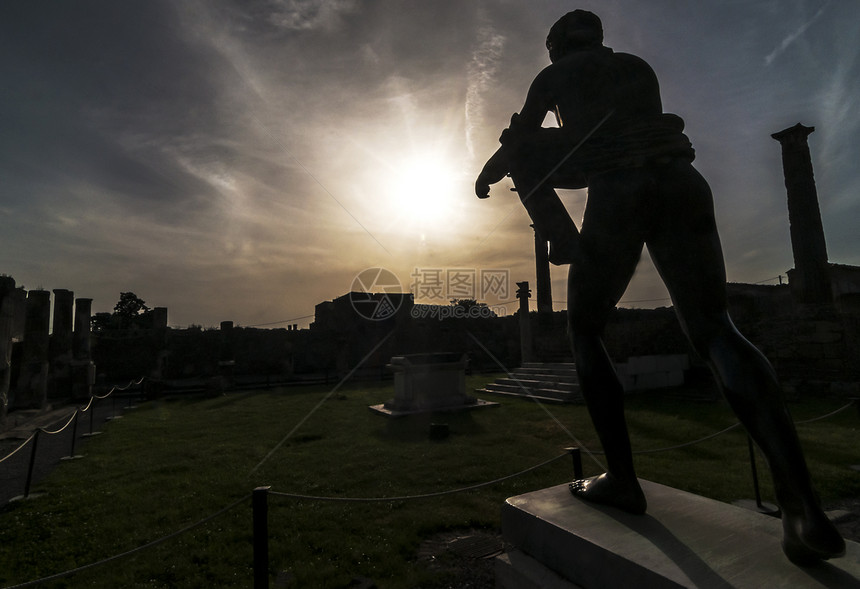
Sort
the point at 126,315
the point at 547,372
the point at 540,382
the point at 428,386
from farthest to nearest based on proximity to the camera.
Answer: the point at 126,315 → the point at 547,372 → the point at 540,382 → the point at 428,386

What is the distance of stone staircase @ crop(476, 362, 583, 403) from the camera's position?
1050cm

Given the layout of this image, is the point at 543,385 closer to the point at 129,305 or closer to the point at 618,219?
the point at 618,219

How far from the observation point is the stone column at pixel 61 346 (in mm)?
12234

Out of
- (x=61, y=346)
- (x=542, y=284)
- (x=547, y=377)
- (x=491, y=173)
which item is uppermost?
(x=542, y=284)

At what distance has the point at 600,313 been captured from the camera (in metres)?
1.86

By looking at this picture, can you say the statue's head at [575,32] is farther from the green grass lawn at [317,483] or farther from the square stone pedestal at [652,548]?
the green grass lawn at [317,483]

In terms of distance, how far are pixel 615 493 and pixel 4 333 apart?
1062 centimetres

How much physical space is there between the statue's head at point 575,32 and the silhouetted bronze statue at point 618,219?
14 millimetres

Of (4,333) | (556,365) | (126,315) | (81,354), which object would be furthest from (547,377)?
(126,315)

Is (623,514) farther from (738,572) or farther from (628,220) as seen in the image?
(628,220)

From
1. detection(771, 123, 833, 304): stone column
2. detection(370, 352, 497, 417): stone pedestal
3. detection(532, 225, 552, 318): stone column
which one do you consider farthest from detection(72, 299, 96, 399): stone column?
detection(771, 123, 833, 304): stone column

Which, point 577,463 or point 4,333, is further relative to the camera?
point 4,333

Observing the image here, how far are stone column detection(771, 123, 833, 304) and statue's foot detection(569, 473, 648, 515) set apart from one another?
14.1 meters

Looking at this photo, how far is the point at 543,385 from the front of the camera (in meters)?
11.6
